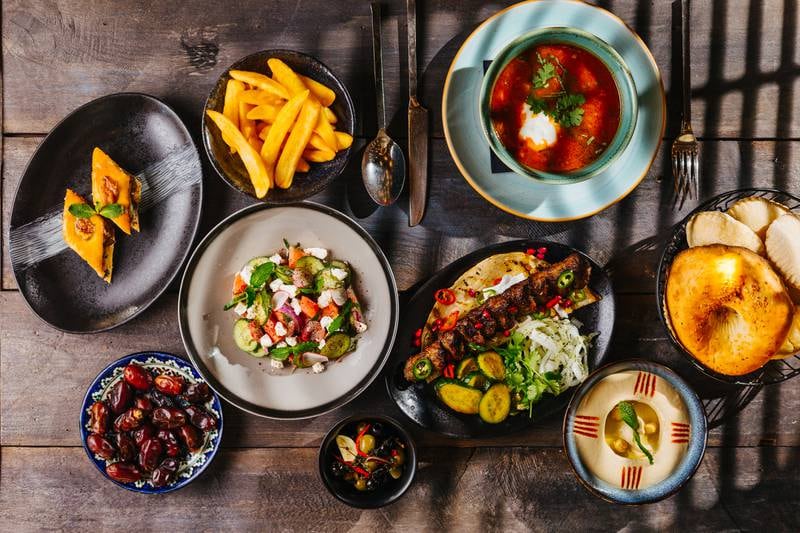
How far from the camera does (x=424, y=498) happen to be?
212cm

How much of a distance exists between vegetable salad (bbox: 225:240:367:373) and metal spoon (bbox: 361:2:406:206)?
268 millimetres

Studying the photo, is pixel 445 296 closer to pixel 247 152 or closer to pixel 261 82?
pixel 247 152

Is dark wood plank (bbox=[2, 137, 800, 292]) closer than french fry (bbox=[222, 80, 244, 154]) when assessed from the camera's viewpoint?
No

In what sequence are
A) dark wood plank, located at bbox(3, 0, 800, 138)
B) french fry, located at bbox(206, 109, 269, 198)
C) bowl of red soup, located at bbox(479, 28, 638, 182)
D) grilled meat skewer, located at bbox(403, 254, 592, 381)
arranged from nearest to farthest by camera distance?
1. bowl of red soup, located at bbox(479, 28, 638, 182)
2. french fry, located at bbox(206, 109, 269, 198)
3. grilled meat skewer, located at bbox(403, 254, 592, 381)
4. dark wood plank, located at bbox(3, 0, 800, 138)

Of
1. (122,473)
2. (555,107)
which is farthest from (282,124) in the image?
(122,473)

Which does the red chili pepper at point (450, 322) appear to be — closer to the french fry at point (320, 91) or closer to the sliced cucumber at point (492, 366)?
the sliced cucumber at point (492, 366)

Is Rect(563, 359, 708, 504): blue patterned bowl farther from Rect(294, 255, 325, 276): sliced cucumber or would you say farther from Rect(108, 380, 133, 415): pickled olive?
Rect(108, 380, 133, 415): pickled olive

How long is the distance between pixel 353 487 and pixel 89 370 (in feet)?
3.27

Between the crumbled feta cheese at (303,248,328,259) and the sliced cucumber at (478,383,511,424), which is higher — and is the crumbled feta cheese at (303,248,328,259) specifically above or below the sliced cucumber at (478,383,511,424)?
above

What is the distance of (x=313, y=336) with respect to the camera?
6.51ft

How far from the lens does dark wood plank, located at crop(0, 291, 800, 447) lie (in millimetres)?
2082

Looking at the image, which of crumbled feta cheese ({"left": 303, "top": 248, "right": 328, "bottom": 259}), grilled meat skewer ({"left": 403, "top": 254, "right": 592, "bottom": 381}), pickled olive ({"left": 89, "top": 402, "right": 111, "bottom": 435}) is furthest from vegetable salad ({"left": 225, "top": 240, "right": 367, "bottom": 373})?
pickled olive ({"left": 89, "top": 402, "right": 111, "bottom": 435})

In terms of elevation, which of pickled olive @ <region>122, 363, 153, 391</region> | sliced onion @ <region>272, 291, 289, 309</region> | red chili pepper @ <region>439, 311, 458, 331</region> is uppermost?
sliced onion @ <region>272, 291, 289, 309</region>

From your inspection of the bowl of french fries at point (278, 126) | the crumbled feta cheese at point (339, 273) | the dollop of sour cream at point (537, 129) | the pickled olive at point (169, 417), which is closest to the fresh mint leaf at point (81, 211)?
the bowl of french fries at point (278, 126)
